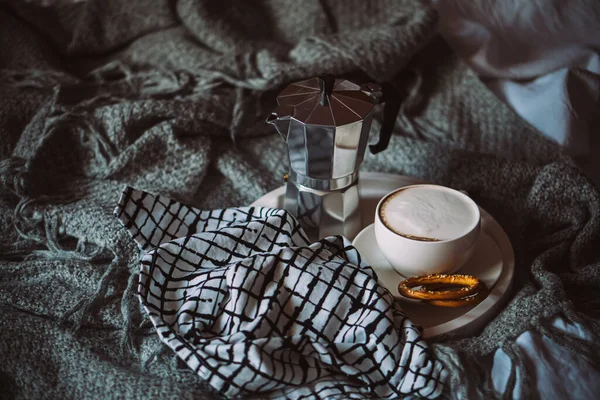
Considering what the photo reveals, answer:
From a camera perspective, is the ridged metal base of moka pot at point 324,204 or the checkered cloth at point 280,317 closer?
the checkered cloth at point 280,317

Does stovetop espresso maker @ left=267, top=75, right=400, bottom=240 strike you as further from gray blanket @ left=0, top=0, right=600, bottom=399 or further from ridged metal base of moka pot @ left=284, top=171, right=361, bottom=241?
gray blanket @ left=0, top=0, right=600, bottom=399

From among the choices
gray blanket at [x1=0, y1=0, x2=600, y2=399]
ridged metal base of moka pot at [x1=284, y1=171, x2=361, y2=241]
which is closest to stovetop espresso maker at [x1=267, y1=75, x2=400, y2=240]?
ridged metal base of moka pot at [x1=284, y1=171, x2=361, y2=241]

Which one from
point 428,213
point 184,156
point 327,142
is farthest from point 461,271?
point 184,156

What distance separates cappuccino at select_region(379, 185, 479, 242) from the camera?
0.60 meters

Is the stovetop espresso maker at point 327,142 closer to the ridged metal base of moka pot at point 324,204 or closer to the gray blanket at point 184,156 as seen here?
the ridged metal base of moka pot at point 324,204

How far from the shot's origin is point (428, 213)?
612mm

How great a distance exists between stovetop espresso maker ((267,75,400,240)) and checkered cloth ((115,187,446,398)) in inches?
2.4

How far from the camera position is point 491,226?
2.29ft

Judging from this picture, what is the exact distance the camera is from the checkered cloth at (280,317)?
0.54 meters

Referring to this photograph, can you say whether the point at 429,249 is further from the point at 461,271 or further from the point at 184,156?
the point at 184,156

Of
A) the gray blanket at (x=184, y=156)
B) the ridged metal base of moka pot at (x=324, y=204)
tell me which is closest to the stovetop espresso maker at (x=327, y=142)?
the ridged metal base of moka pot at (x=324, y=204)

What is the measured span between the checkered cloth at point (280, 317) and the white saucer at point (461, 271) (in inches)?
1.4

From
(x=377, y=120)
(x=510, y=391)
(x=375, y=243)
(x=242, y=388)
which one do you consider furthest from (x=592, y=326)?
(x=377, y=120)

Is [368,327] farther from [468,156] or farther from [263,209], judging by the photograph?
[468,156]
